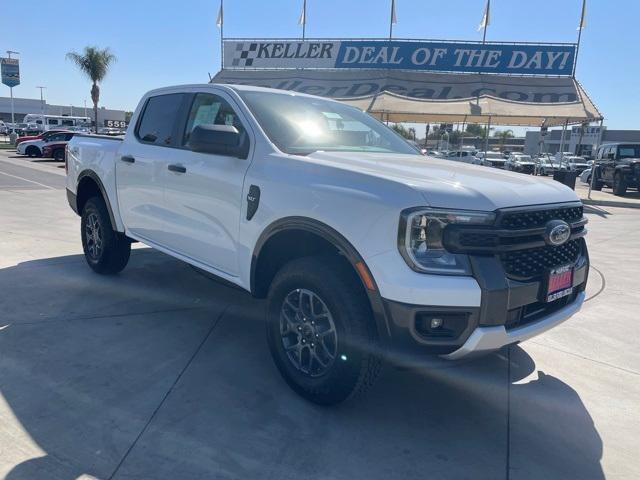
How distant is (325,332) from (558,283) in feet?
4.49

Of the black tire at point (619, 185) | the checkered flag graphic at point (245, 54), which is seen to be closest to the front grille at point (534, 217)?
the black tire at point (619, 185)

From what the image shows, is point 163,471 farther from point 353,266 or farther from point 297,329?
point 353,266

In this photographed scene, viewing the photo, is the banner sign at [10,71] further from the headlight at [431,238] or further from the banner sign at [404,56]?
the headlight at [431,238]

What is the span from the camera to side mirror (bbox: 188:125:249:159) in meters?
3.32

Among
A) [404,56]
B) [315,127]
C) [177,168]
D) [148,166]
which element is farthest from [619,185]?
[177,168]

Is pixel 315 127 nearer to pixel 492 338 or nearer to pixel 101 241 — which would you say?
pixel 492 338

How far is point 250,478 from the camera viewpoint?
8.13 feet

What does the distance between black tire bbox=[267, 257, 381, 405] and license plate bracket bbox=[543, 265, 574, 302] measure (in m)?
1.00

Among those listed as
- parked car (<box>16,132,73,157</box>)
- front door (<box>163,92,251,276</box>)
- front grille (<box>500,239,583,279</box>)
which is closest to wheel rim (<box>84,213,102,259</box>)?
front door (<box>163,92,251,276</box>)

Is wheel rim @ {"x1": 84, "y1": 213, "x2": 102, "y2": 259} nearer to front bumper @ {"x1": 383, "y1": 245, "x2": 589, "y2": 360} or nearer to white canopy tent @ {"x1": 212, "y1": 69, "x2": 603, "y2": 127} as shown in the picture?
front bumper @ {"x1": 383, "y1": 245, "x2": 589, "y2": 360}

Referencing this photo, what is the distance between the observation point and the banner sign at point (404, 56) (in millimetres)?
22531

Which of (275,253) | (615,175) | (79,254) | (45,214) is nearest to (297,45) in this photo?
(615,175)

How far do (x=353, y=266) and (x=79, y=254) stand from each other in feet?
16.3

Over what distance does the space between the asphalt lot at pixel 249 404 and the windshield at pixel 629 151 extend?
19.1m
